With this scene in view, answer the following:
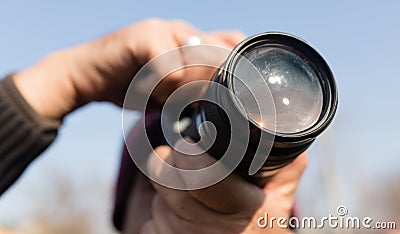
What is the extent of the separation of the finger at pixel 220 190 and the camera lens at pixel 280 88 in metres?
0.14

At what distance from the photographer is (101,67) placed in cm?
122

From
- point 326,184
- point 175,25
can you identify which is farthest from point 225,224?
point 326,184

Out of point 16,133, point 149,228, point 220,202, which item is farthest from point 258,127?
point 16,133

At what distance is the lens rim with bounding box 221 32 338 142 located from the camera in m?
0.86

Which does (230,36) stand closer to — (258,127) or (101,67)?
(101,67)

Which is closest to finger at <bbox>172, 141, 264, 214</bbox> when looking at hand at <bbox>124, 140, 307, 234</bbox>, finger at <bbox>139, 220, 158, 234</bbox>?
hand at <bbox>124, 140, 307, 234</bbox>

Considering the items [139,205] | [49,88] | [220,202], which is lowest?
[139,205]

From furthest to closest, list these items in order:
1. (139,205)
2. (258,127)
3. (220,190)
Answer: (139,205) < (220,190) < (258,127)

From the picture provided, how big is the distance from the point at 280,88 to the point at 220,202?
0.68 feet

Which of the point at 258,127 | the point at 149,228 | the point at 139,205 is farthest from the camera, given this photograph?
the point at 139,205

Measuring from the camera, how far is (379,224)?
1271mm

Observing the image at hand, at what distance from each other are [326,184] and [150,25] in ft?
39.0

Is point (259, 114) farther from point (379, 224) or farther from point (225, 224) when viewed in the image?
point (379, 224)

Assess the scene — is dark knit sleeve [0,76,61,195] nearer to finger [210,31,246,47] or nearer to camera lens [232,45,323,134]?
finger [210,31,246,47]
